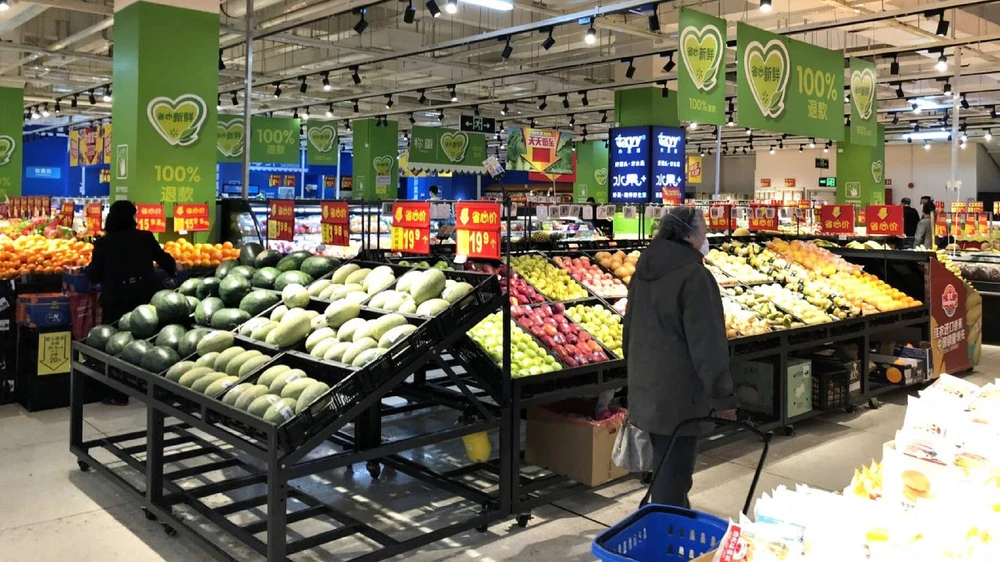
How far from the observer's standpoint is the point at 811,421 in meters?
6.63

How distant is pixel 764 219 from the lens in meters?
11.6

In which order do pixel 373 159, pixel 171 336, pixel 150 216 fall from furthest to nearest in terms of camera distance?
pixel 373 159, pixel 150 216, pixel 171 336

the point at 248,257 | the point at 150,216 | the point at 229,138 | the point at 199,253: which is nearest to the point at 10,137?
the point at 229,138

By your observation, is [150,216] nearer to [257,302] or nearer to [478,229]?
[257,302]

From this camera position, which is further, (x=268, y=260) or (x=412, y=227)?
(x=268, y=260)

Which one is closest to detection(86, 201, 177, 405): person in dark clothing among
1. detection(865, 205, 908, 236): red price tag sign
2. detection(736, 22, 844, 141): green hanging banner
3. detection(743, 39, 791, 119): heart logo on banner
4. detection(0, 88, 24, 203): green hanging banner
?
detection(736, 22, 844, 141): green hanging banner

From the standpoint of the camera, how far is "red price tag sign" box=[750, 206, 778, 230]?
11.4 m

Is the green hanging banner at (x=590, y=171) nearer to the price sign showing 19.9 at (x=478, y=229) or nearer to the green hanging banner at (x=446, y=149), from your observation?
the green hanging banner at (x=446, y=149)

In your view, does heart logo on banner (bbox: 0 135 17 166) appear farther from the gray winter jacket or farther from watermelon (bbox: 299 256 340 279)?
the gray winter jacket

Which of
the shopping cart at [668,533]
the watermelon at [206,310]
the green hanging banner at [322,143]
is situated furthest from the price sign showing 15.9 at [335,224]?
the green hanging banner at [322,143]

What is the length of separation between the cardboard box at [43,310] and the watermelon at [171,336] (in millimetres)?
2388

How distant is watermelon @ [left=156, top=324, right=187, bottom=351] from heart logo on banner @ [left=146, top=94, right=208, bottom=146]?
4583 mm

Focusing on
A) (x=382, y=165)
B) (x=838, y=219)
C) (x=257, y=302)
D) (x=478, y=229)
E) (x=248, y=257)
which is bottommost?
(x=257, y=302)

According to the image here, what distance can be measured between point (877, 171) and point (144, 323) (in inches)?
730
